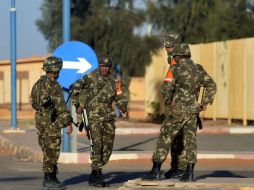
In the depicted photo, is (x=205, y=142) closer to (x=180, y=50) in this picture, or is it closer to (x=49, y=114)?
(x=180, y=50)

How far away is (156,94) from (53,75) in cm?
2032

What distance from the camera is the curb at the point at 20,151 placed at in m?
13.8

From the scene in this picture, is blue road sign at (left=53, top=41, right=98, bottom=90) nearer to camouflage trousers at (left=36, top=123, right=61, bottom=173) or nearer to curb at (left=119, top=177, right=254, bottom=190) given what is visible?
camouflage trousers at (left=36, top=123, right=61, bottom=173)

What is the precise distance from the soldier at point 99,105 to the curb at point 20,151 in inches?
162

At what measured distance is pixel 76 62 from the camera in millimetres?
11852

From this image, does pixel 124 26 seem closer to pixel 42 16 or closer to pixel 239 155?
pixel 42 16

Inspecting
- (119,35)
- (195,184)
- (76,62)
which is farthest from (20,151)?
(119,35)

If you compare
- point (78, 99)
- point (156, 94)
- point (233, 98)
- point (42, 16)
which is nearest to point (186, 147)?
point (78, 99)

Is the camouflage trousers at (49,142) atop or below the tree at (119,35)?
below

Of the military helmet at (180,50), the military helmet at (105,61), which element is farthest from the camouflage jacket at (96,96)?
the military helmet at (180,50)

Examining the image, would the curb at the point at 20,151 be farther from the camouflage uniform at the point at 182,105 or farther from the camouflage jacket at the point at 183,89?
the camouflage jacket at the point at 183,89

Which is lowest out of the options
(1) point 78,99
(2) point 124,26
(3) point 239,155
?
(3) point 239,155

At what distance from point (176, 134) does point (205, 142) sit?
7647 millimetres

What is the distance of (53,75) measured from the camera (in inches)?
369
